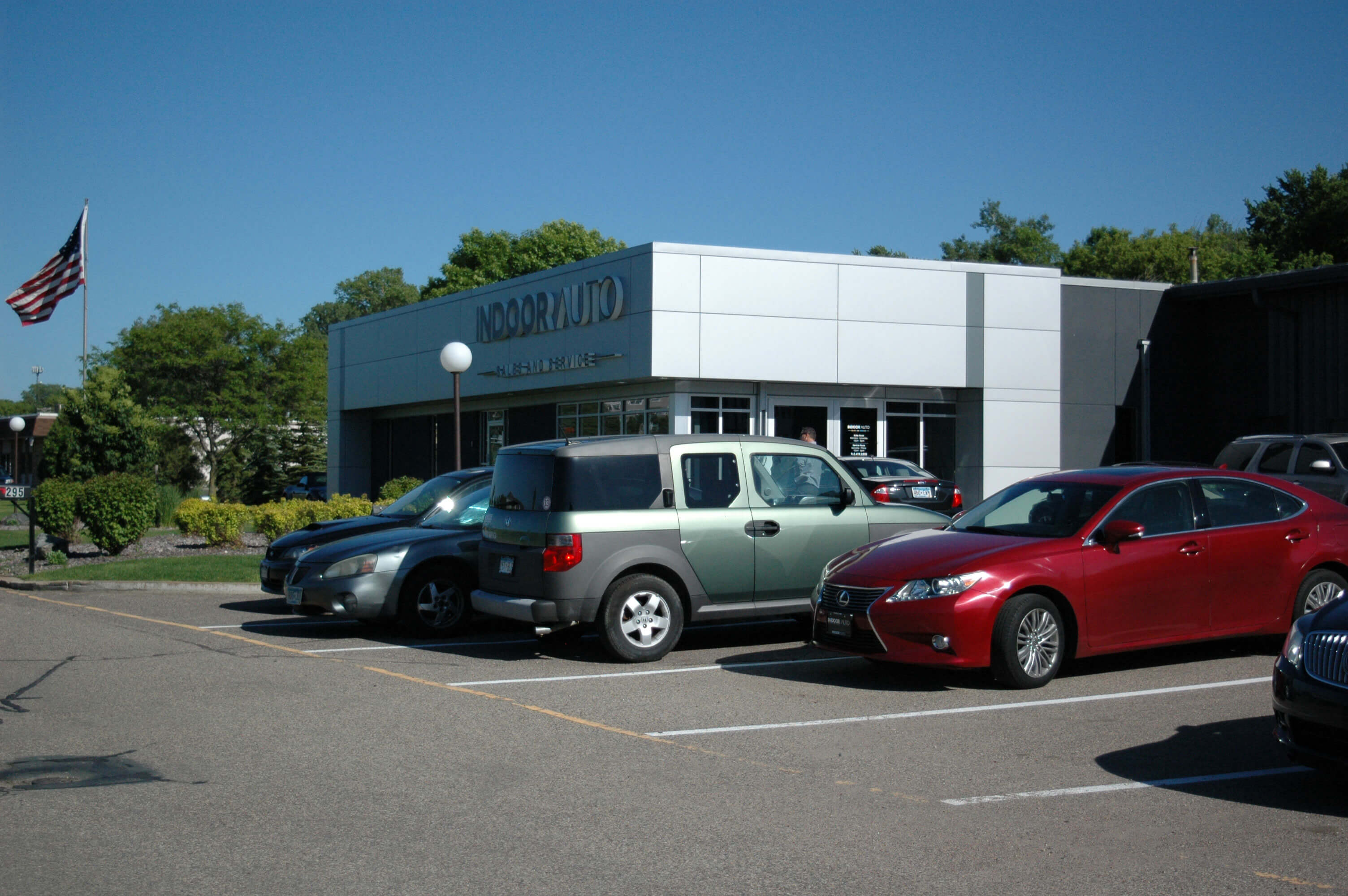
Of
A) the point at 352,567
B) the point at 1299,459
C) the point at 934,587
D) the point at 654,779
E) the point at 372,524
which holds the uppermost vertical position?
the point at 1299,459

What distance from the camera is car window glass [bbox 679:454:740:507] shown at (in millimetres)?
10617

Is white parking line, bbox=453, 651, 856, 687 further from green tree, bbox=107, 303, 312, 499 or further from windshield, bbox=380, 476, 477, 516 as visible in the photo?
green tree, bbox=107, 303, 312, 499

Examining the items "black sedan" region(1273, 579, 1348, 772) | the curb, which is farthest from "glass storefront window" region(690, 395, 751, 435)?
"black sedan" region(1273, 579, 1348, 772)

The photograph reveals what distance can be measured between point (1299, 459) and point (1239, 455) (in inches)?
35.7

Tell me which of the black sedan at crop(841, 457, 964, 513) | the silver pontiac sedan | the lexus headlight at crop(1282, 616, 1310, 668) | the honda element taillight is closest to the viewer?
the lexus headlight at crop(1282, 616, 1310, 668)

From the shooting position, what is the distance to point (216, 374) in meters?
56.8

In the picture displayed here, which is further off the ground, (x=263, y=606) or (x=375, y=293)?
(x=375, y=293)

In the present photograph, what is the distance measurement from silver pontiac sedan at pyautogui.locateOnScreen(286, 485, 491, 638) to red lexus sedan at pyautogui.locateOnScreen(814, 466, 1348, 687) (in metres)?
4.23

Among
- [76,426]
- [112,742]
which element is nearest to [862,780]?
[112,742]

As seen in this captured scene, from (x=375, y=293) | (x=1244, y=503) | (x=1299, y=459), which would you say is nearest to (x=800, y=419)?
(x=1299, y=459)

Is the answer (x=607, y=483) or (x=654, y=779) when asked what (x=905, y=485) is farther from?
(x=654, y=779)

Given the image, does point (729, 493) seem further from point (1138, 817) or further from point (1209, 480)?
point (1138, 817)

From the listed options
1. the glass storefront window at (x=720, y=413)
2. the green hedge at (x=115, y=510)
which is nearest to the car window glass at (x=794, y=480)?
the green hedge at (x=115, y=510)

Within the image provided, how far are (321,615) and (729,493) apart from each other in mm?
4505
